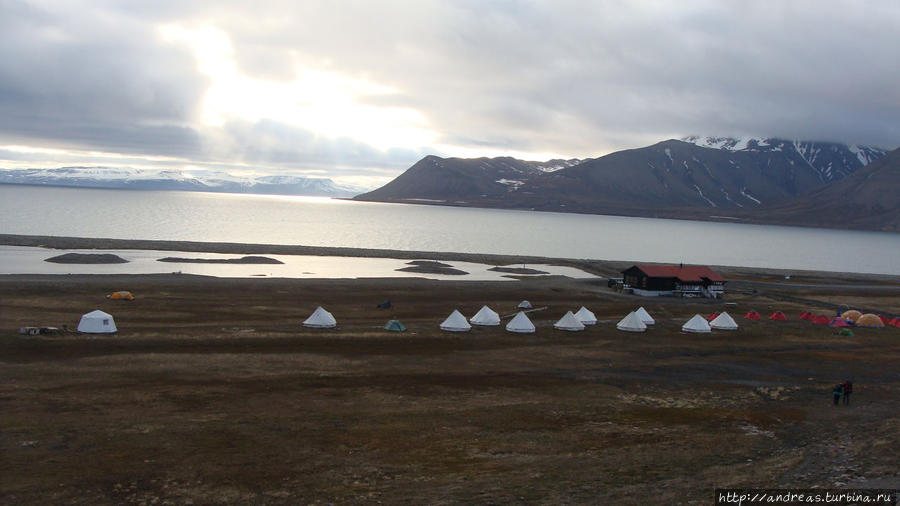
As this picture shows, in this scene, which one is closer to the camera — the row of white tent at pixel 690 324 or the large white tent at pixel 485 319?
the large white tent at pixel 485 319

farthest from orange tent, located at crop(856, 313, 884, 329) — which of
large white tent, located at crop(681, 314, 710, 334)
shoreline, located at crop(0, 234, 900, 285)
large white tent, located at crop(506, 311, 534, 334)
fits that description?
shoreline, located at crop(0, 234, 900, 285)

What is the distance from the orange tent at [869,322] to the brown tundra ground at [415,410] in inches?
153

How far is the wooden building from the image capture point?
84125 mm

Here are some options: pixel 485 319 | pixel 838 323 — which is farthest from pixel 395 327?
pixel 838 323

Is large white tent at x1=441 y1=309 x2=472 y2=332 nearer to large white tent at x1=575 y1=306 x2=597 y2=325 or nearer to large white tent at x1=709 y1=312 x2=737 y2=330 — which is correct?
large white tent at x1=575 y1=306 x2=597 y2=325

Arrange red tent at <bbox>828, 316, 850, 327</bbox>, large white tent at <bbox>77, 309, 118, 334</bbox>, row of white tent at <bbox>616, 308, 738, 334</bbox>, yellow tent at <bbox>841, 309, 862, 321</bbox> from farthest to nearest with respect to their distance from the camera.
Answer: yellow tent at <bbox>841, 309, 862, 321</bbox> < red tent at <bbox>828, 316, 850, 327</bbox> < row of white tent at <bbox>616, 308, 738, 334</bbox> < large white tent at <bbox>77, 309, 118, 334</bbox>

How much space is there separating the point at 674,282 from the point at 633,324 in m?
27.6

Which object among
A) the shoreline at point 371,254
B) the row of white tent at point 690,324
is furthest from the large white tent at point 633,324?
the shoreline at point 371,254

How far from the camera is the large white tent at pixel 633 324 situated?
195 ft

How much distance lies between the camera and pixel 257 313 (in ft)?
201

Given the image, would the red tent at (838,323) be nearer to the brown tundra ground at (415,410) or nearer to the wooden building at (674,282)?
the brown tundra ground at (415,410)

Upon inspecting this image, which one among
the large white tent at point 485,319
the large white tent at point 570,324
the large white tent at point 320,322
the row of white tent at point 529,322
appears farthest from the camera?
the large white tent at point 485,319

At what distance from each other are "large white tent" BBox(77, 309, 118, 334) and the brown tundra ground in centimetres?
91

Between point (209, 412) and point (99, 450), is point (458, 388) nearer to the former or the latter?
point (209, 412)
